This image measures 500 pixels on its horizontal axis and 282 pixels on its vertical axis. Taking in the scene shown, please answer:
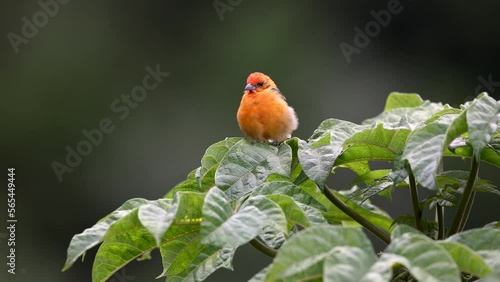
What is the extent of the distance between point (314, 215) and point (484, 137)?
13.8 inches

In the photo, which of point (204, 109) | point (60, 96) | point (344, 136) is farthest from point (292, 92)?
point (344, 136)

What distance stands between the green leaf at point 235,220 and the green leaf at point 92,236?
0.18 metres

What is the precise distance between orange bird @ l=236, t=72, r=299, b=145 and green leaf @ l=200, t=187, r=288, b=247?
1.46 meters

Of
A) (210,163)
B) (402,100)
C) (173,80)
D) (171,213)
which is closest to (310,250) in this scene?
(171,213)

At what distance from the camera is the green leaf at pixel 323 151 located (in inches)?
56.9

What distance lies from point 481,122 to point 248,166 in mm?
541

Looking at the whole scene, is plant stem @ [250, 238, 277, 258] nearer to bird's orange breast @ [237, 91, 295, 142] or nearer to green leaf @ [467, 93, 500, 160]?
green leaf @ [467, 93, 500, 160]

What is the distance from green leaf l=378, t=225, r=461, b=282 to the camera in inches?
39.1

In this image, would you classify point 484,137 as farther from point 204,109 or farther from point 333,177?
point 204,109

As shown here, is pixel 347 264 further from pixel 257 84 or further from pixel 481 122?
pixel 257 84

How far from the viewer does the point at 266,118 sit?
2.77 meters

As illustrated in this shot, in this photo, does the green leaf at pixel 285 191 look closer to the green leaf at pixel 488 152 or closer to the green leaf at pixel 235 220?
the green leaf at pixel 235 220

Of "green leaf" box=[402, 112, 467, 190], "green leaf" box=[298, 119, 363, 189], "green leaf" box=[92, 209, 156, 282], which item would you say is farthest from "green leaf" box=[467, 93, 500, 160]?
"green leaf" box=[92, 209, 156, 282]

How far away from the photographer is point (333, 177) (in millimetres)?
5617
